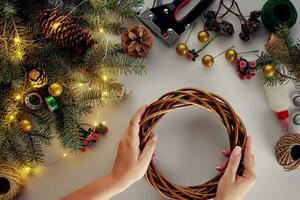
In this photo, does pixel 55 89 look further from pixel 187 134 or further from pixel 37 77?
pixel 187 134

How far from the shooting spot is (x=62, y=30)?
3.46 feet

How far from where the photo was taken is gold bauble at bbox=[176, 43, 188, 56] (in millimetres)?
1165

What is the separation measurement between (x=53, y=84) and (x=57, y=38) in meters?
0.10

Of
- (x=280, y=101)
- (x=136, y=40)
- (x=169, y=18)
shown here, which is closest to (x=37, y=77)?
(x=136, y=40)

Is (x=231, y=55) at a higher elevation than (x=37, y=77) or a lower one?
higher

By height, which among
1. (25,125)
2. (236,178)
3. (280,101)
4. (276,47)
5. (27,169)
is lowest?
(27,169)

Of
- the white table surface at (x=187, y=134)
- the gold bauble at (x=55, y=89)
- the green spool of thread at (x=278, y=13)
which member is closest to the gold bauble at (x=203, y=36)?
the white table surface at (x=187, y=134)

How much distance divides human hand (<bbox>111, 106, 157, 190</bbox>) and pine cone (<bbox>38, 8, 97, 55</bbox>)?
0.70 ft

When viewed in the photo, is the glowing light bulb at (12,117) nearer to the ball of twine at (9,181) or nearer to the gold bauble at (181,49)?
the ball of twine at (9,181)

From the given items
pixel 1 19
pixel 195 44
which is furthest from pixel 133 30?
pixel 1 19

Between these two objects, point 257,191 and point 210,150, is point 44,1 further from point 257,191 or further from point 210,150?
point 257,191

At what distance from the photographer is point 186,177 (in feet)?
3.79

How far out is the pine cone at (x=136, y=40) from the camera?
1124 millimetres

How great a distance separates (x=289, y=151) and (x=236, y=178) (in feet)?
0.48
